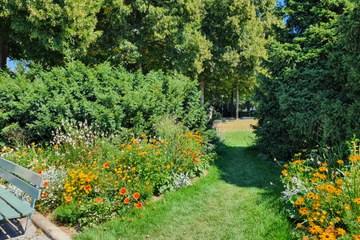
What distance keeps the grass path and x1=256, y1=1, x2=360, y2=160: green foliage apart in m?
1.63

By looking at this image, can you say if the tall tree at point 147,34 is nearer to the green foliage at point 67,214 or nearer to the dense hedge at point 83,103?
the dense hedge at point 83,103

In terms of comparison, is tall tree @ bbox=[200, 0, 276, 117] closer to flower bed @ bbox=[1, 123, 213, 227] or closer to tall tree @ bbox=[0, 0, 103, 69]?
tall tree @ bbox=[0, 0, 103, 69]

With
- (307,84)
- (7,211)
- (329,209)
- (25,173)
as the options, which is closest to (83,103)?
(25,173)

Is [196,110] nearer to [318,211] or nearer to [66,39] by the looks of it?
[318,211]

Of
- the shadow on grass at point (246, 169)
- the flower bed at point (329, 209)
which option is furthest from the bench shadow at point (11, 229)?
the shadow on grass at point (246, 169)

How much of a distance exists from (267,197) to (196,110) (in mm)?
3518

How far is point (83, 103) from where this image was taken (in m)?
6.27

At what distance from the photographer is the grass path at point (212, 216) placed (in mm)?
Answer: 3490

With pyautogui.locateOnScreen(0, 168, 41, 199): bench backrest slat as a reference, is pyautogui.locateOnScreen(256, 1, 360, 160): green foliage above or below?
above

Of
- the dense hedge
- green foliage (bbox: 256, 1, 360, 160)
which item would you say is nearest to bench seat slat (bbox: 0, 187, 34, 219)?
the dense hedge

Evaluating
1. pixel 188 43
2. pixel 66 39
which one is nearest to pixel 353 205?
pixel 66 39

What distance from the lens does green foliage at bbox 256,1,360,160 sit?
221 inches

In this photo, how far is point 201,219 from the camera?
3918mm

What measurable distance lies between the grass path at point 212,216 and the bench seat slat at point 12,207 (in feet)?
2.46
